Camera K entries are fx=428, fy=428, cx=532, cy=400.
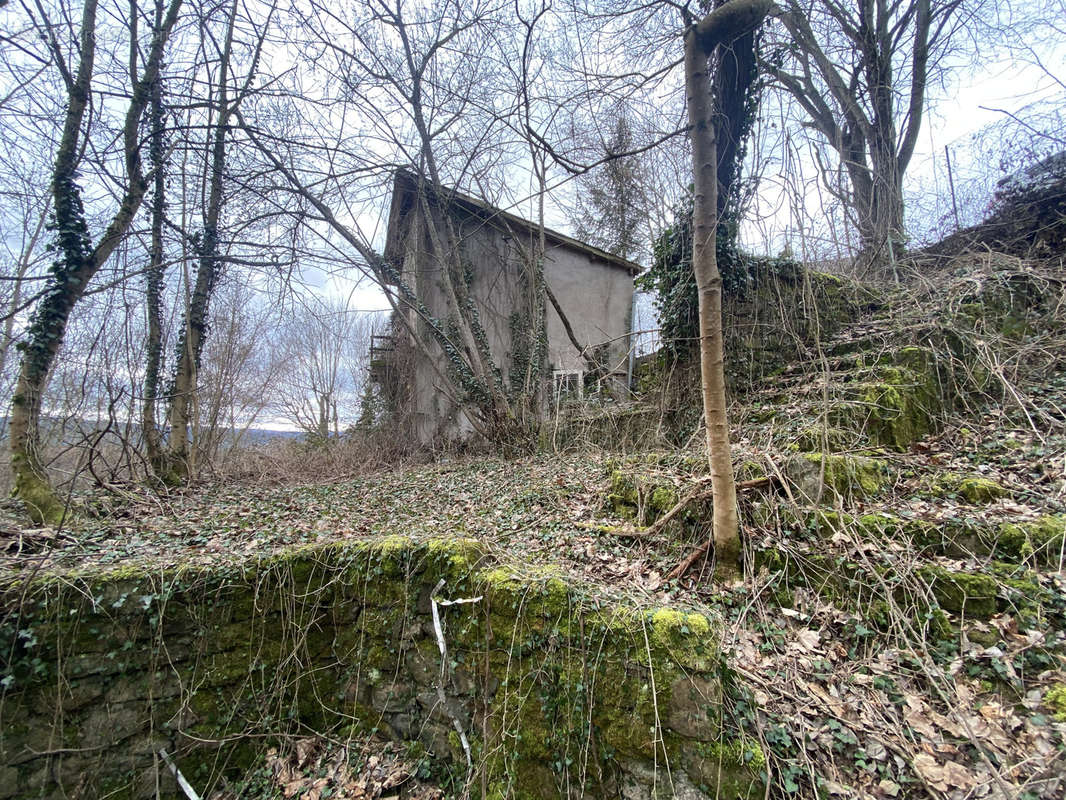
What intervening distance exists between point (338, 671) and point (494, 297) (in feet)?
28.7

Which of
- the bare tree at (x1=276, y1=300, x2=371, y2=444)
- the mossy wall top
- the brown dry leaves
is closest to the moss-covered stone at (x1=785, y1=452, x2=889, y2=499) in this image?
the mossy wall top

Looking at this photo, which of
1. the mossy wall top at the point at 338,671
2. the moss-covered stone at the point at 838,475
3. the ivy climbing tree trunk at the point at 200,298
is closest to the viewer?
the mossy wall top at the point at 338,671

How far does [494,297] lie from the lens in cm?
1062

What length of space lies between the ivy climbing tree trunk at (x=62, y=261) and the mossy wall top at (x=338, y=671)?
2.29 meters

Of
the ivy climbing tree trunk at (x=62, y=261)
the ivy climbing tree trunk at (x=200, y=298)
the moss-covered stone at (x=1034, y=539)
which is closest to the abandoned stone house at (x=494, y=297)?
the ivy climbing tree trunk at (x=200, y=298)

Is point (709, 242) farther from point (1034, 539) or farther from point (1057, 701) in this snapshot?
point (1057, 701)

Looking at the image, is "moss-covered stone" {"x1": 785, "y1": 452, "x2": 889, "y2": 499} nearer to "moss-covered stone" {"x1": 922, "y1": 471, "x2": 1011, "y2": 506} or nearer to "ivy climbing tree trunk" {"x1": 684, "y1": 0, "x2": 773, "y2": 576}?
"moss-covered stone" {"x1": 922, "y1": 471, "x2": 1011, "y2": 506}

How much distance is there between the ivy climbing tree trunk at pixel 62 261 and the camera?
438cm

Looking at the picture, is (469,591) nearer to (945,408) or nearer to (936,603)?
(936,603)

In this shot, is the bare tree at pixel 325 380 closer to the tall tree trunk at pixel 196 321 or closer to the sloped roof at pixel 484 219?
the sloped roof at pixel 484 219

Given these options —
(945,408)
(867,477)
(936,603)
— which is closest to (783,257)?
(945,408)

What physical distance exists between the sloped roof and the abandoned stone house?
29 mm

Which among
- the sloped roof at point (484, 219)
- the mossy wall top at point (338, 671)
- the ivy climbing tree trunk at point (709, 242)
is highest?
the sloped roof at point (484, 219)

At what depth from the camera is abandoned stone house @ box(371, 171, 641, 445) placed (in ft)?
32.8
